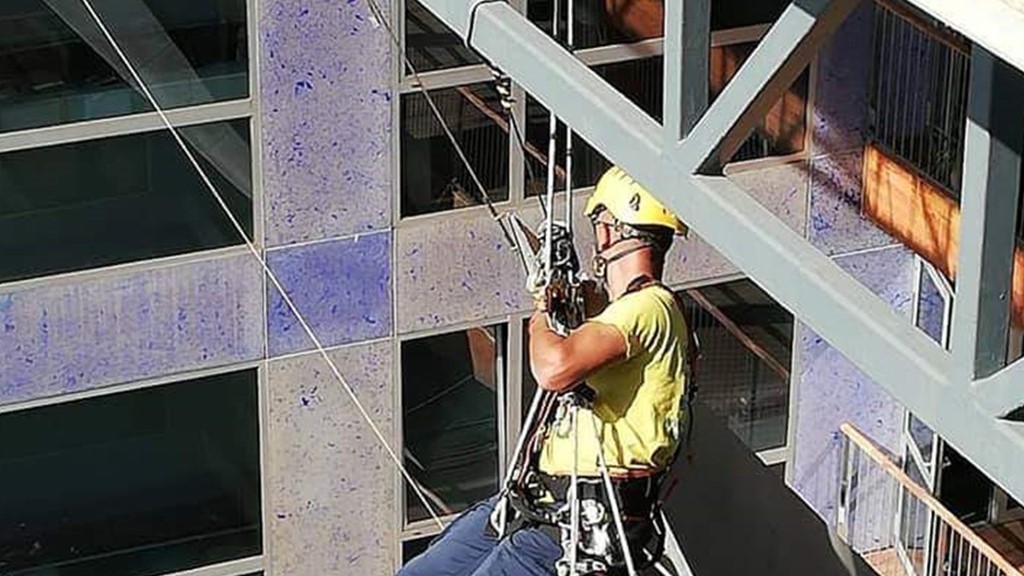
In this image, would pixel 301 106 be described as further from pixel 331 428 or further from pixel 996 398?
pixel 996 398

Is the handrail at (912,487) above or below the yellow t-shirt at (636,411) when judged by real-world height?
above

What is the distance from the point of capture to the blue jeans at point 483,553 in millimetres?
8156

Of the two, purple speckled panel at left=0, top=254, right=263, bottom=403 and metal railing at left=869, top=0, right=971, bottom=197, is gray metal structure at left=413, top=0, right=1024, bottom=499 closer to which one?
purple speckled panel at left=0, top=254, right=263, bottom=403

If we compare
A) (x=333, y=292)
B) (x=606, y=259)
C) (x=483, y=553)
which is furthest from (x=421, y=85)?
(x=606, y=259)

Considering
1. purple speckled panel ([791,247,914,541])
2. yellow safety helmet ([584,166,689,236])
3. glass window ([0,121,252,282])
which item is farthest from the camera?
purple speckled panel ([791,247,914,541])

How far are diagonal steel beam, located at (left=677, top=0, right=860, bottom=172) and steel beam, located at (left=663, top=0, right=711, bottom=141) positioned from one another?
0.21 ft

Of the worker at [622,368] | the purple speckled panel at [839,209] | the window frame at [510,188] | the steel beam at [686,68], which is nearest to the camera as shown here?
the steel beam at [686,68]

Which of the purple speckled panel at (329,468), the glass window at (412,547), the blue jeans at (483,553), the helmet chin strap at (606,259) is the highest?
the purple speckled panel at (329,468)

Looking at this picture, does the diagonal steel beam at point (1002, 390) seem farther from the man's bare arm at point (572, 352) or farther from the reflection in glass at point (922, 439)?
the reflection in glass at point (922, 439)

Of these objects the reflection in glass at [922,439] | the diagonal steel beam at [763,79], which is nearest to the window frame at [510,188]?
the reflection in glass at [922,439]

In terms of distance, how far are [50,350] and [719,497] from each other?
4.74 m

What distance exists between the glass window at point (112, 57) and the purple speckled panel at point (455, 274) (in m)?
1.40

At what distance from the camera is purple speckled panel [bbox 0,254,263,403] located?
12.7 metres

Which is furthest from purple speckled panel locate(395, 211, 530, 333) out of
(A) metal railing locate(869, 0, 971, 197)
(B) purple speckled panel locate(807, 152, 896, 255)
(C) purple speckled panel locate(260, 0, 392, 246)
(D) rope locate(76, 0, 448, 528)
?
(A) metal railing locate(869, 0, 971, 197)
